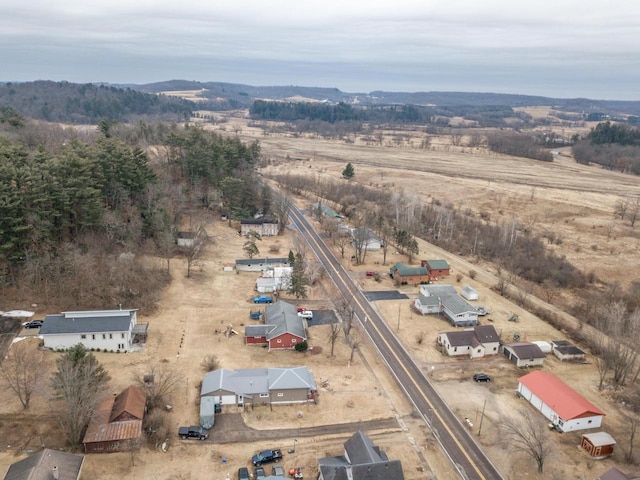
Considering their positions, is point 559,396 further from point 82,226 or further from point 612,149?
point 612,149

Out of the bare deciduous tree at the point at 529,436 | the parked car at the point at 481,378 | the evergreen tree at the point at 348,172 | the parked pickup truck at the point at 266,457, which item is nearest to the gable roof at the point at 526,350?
the parked car at the point at 481,378

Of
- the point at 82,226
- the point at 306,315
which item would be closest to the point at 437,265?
the point at 306,315

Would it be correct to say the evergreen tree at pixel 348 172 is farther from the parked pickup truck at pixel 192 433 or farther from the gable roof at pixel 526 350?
the parked pickup truck at pixel 192 433

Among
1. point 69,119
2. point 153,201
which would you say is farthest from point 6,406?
point 69,119

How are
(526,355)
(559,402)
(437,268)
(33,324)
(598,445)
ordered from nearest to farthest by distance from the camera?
(598,445), (559,402), (526,355), (33,324), (437,268)

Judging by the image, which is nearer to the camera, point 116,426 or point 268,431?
point 116,426

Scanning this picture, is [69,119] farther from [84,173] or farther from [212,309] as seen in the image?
[212,309]
